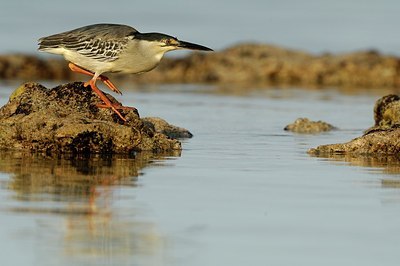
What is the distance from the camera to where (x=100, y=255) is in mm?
7438

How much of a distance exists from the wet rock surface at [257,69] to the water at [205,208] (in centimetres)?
1366

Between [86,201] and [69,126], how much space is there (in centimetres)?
316

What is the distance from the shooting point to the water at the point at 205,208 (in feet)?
25.0

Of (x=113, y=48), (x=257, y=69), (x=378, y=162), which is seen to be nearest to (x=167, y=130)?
(x=113, y=48)

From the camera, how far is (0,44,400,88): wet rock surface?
92.5ft

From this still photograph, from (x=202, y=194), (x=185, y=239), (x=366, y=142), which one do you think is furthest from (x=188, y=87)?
(x=185, y=239)

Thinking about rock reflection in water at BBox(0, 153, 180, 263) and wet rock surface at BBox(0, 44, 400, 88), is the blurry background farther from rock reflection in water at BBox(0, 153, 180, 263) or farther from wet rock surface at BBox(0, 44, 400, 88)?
rock reflection in water at BBox(0, 153, 180, 263)

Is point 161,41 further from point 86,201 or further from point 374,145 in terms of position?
point 86,201

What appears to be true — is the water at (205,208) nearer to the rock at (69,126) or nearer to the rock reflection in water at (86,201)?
the rock reflection in water at (86,201)

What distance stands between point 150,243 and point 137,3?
4104cm

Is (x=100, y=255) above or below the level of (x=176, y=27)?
below

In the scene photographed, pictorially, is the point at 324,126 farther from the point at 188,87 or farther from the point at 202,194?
the point at 188,87

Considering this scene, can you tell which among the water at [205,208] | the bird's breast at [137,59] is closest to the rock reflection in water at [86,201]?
the water at [205,208]

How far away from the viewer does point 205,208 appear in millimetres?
9250
